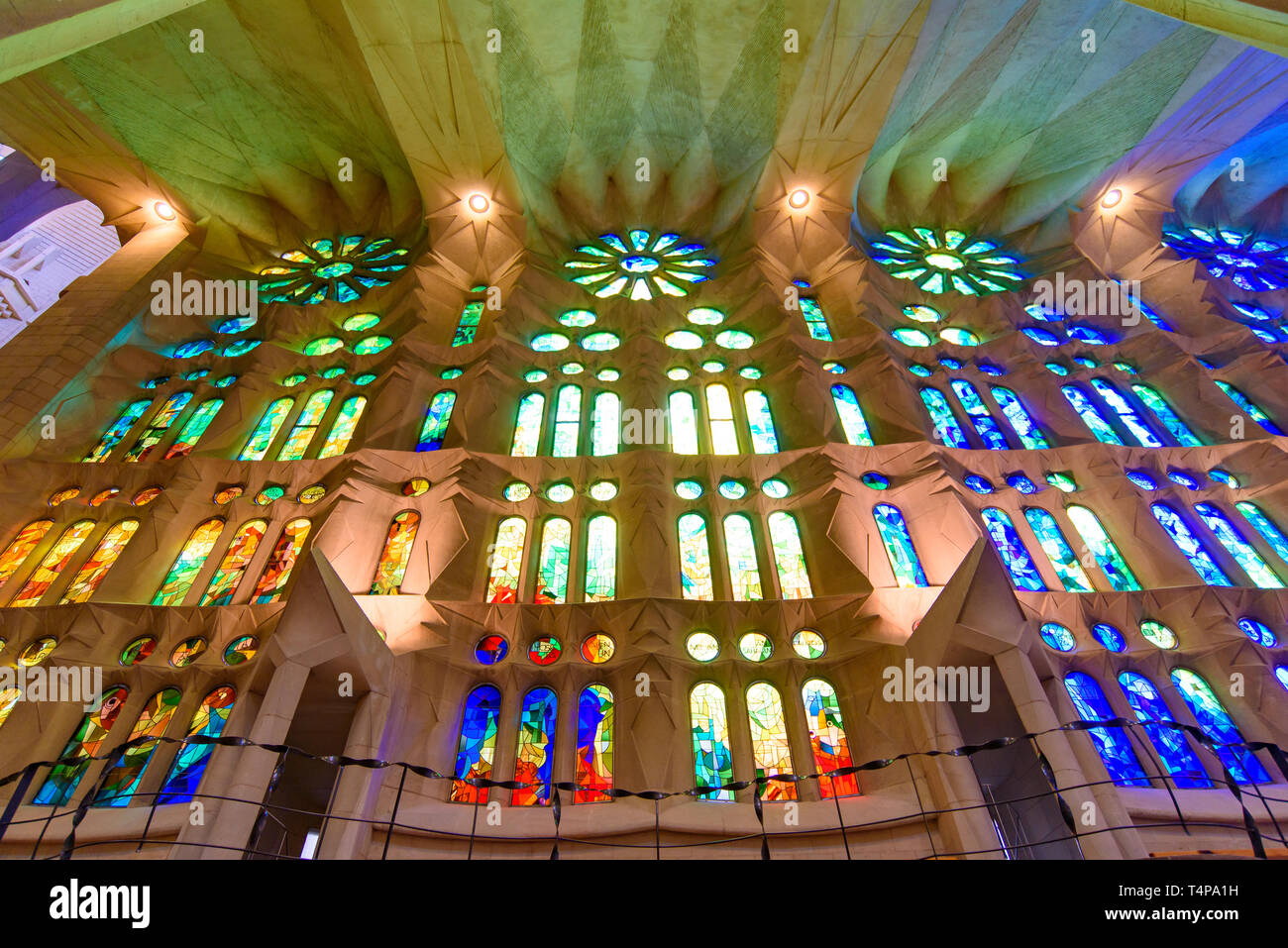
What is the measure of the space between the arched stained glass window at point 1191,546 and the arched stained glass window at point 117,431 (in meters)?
19.7

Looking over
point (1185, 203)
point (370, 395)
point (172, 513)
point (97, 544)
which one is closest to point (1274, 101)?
point (1185, 203)

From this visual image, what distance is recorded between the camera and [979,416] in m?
16.6

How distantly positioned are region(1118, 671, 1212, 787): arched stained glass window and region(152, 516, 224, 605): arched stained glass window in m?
14.0

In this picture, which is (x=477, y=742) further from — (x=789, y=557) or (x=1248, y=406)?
(x=1248, y=406)

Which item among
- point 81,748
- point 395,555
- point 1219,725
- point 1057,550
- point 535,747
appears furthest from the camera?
point 1057,550

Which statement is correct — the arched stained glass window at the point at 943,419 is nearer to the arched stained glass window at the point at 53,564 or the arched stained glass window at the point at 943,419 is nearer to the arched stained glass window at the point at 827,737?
the arched stained glass window at the point at 827,737

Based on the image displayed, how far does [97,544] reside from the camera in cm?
1366

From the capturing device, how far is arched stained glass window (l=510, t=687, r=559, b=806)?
10320 mm

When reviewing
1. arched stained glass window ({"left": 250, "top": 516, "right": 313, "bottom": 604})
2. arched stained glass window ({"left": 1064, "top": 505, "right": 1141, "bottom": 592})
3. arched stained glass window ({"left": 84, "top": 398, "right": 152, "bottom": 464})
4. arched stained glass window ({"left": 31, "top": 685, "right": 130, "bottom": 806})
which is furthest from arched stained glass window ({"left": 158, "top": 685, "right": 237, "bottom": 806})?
arched stained glass window ({"left": 1064, "top": 505, "right": 1141, "bottom": 592})

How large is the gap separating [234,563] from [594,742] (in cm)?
685

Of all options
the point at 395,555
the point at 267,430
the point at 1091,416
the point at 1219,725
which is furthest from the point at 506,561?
the point at 1091,416

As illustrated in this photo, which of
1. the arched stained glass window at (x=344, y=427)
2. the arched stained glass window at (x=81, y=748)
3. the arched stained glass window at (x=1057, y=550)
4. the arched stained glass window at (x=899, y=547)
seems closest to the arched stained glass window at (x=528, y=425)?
the arched stained glass window at (x=344, y=427)

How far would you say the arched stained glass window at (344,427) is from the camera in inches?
610
